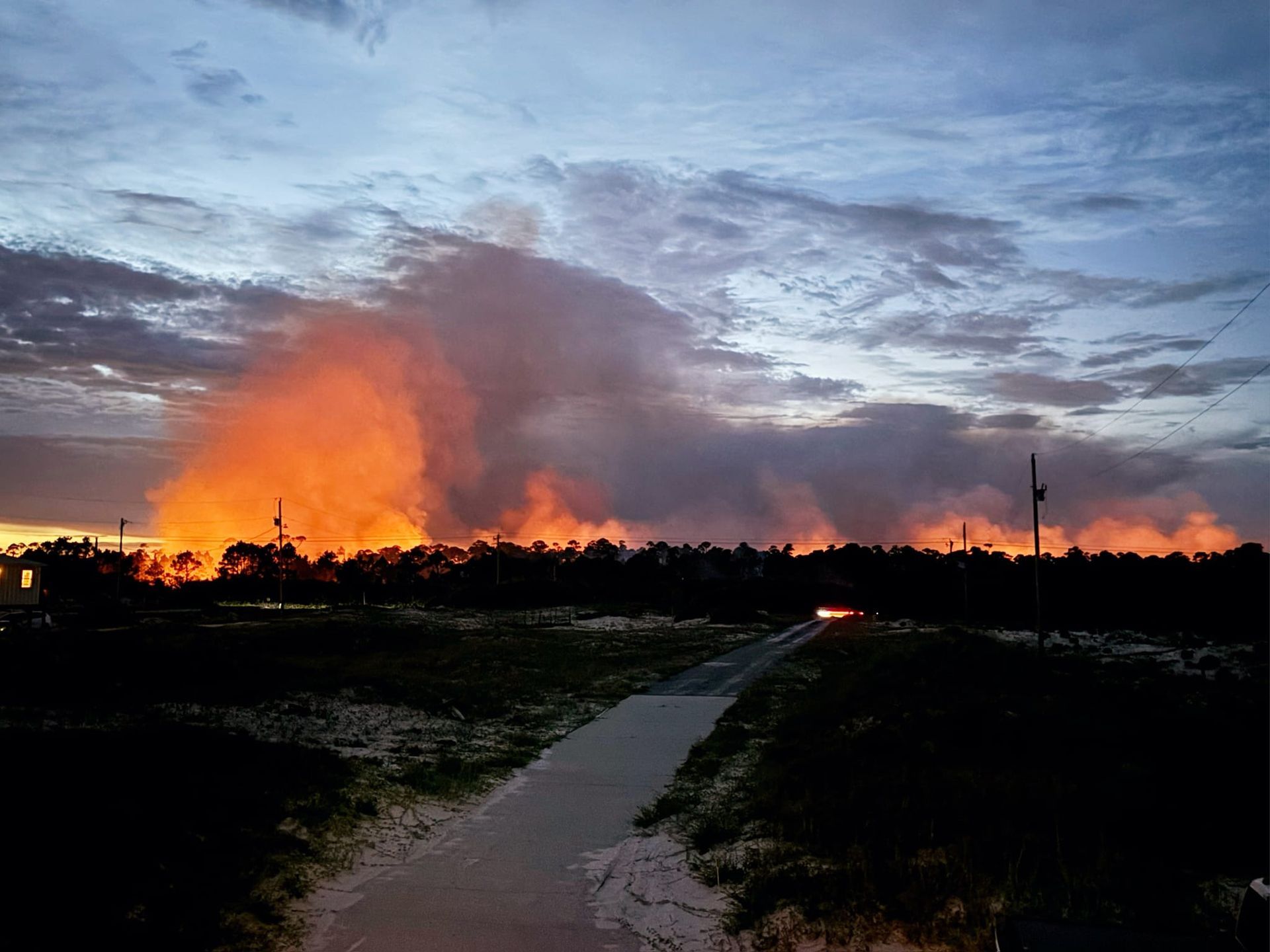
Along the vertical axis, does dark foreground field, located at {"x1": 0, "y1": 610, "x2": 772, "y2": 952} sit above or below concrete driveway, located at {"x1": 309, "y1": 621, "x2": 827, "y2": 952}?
above

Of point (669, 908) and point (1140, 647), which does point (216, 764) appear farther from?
point (1140, 647)

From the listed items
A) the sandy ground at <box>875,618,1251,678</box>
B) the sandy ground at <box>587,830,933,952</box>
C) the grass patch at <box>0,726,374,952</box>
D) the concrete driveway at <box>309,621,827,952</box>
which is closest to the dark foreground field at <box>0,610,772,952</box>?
the grass patch at <box>0,726,374,952</box>

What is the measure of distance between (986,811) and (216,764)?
9.09 meters

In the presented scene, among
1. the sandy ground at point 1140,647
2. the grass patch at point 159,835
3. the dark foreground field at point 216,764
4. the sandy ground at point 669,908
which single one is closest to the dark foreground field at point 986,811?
the sandy ground at point 669,908

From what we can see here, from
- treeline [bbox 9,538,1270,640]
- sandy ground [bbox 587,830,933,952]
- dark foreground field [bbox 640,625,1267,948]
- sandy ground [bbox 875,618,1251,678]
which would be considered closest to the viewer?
sandy ground [bbox 587,830,933,952]

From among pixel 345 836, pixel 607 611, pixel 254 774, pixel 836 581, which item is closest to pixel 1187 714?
pixel 345 836

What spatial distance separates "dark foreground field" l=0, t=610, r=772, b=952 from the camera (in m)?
8.23

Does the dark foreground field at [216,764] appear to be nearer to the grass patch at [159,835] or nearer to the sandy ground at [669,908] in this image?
the grass patch at [159,835]

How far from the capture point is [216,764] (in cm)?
1268

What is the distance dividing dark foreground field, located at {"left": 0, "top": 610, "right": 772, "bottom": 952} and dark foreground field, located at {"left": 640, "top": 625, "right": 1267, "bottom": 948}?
3944mm

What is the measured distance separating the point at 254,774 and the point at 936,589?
9487 centimetres

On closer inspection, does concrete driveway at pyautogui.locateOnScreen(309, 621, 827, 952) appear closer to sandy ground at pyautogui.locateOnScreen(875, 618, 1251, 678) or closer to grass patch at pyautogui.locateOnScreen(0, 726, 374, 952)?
grass patch at pyautogui.locateOnScreen(0, 726, 374, 952)

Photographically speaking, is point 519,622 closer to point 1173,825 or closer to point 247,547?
point 1173,825

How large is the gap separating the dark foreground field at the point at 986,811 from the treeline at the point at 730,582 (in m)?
8.68
